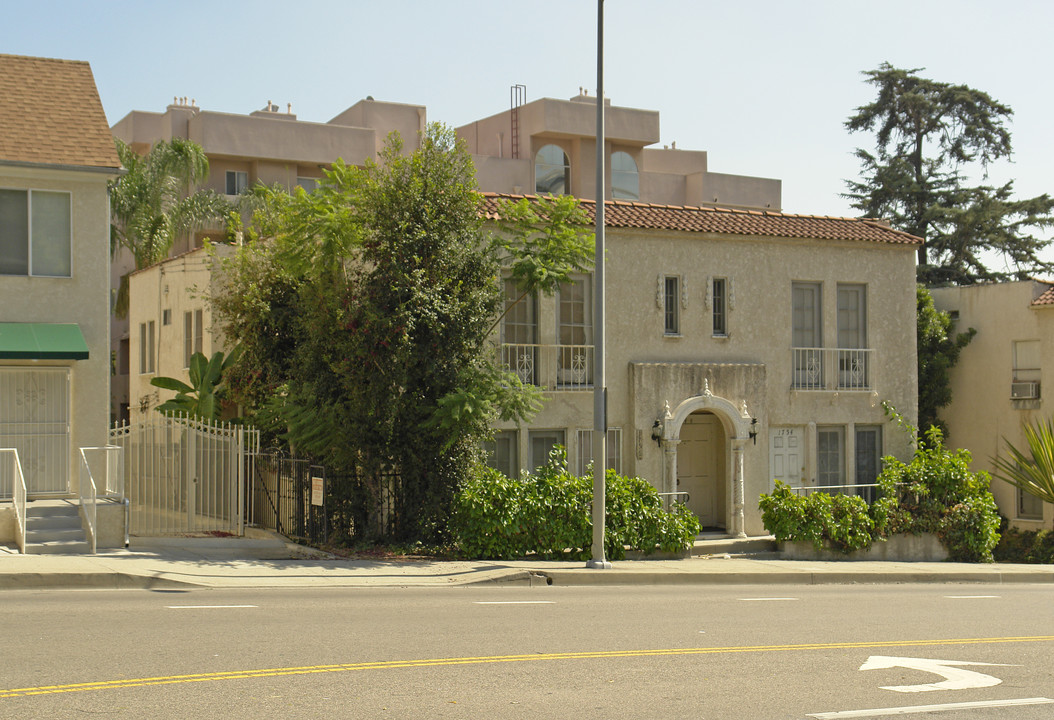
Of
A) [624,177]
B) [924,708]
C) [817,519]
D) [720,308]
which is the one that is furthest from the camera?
[624,177]

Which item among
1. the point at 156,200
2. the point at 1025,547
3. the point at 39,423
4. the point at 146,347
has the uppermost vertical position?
the point at 156,200

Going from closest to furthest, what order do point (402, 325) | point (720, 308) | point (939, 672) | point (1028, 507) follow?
point (939, 672)
point (402, 325)
point (720, 308)
point (1028, 507)

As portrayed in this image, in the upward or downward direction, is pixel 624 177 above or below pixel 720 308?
above

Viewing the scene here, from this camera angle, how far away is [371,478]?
18484 millimetres

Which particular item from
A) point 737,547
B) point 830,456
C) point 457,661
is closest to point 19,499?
point 457,661

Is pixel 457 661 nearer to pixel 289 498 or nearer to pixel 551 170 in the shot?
pixel 289 498

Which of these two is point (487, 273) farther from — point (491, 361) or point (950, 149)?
point (950, 149)

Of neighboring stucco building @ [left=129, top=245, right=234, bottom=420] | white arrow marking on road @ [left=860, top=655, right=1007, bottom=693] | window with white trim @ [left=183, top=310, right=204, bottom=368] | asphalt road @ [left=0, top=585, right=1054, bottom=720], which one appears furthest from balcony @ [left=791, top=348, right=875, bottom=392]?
white arrow marking on road @ [left=860, top=655, right=1007, bottom=693]

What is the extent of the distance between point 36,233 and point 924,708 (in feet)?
49.9

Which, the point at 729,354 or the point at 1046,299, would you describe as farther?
the point at 1046,299

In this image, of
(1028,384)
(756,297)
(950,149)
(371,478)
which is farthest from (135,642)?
(950,149)

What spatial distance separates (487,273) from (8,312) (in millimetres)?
7538

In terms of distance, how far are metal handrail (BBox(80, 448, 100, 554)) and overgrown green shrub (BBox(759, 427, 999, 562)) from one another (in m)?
12.3

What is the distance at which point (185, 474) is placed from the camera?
20.1 m
